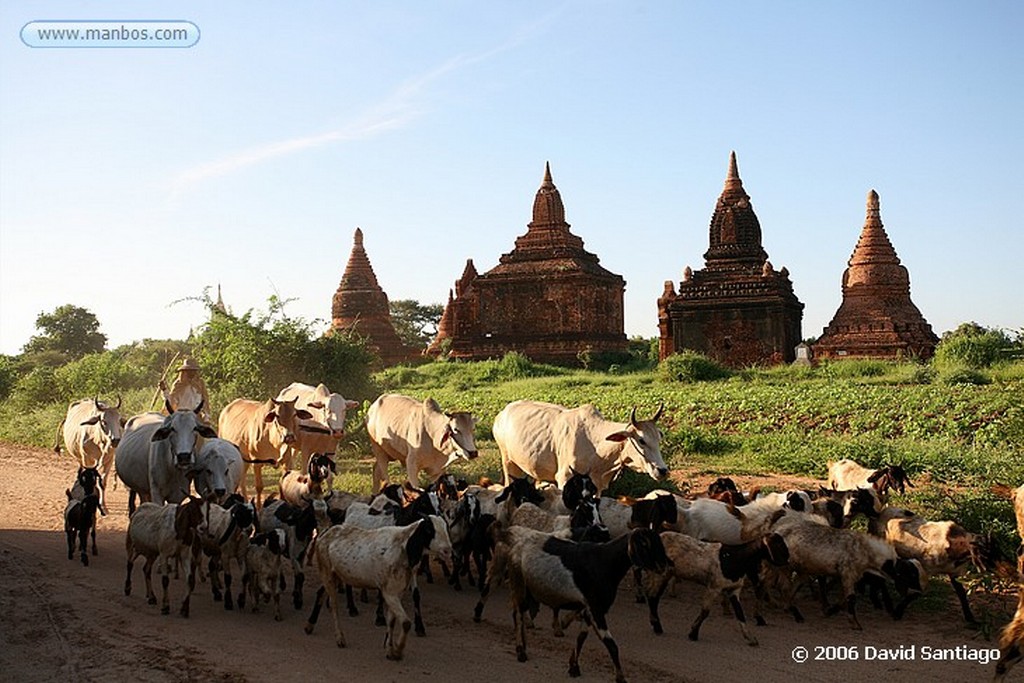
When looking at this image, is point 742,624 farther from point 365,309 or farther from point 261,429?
point 365,309

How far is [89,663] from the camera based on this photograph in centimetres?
703

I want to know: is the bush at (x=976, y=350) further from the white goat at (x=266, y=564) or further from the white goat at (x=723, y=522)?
the white goat at (x=266, y=564)

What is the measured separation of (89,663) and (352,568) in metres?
2.07

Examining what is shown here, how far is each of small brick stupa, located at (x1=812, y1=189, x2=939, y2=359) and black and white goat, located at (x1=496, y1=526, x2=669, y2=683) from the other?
101 ft

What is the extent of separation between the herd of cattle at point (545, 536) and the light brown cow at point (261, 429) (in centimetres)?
173

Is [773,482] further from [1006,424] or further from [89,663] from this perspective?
[89,663]

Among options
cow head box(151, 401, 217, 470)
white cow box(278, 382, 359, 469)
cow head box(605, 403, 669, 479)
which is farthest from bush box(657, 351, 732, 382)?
cow head box(151, 401, 217, 470)

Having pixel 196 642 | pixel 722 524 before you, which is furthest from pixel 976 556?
pixel 196 642

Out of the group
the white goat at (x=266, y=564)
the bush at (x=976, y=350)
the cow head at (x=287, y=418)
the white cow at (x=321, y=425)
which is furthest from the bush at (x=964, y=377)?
the white goat at (x=266, y=564)

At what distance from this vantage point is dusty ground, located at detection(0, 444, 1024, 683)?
682 cm

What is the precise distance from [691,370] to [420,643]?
2374cm

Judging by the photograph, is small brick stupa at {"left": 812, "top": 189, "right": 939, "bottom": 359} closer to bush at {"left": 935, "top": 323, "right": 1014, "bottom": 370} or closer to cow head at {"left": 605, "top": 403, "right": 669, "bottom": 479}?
bush at {"left": 935, "top": 323, "right": 1014, "bottom": 370}

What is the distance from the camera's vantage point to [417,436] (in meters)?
13.3

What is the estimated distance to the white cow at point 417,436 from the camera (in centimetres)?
1249
